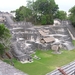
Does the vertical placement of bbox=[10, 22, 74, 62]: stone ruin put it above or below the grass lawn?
above

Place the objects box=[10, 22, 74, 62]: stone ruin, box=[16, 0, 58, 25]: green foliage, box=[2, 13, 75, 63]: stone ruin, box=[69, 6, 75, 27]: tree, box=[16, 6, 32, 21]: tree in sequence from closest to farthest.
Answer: box=[2, 13, 75, 63]: stone ruin < box=[10, 22, 74, 62]: stone ruin < box=[69, 6, 75, 27]: tree < box=[16, 6, 32, 21]: tree < box=[16, 0, 58, 25]: green foliage

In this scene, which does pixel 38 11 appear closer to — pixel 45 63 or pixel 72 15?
pixel 72 15

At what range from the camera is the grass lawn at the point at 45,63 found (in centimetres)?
1637

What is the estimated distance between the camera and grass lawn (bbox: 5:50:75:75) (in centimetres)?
1637

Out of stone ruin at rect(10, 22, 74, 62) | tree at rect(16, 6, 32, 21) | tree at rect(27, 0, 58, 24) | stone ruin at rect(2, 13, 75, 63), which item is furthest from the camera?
tree at rect(27, 0, 58, 24)

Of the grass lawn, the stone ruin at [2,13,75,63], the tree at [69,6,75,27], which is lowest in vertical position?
the grass lawn

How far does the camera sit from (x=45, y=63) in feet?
61.3

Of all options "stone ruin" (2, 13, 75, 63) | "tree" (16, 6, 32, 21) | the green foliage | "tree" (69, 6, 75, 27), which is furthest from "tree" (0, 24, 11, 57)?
"tree" (69, 6, 75, 27)

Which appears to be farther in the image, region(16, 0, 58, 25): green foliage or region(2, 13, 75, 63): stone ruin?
region(16, 0, 58, 25): green foliage

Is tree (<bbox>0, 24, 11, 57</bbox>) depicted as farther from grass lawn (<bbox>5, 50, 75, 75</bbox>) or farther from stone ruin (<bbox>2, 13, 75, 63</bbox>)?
stone ruin (<bbox>2, 13, 75, 63</bbox>)

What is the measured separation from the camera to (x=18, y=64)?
18094 millimetres

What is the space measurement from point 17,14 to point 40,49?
20281mm

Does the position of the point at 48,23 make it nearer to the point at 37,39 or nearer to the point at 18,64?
the point at 37,39

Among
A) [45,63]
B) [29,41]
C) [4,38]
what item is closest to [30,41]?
[29,41]
